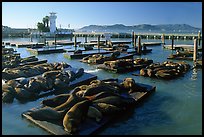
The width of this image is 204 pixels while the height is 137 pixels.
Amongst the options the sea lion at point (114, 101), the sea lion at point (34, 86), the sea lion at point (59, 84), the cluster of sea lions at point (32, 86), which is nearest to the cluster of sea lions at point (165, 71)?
the cluster of sea lions at point (32, 86)

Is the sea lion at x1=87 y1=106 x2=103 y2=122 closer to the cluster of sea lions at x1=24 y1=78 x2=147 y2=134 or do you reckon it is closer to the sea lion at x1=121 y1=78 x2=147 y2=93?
the cluster of sea lions at x1=24 y1=78 x2=147 y2=134

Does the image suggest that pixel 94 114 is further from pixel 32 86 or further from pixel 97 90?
pixel 32 86

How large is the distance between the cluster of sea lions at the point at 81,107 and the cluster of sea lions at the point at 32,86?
1.77 metres

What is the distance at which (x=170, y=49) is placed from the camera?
1236 inches

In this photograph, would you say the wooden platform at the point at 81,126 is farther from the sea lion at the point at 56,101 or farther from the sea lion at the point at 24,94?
the sea lion at the point at 24,94

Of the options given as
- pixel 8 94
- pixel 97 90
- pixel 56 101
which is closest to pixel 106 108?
pixel 97 90

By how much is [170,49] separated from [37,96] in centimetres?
2431

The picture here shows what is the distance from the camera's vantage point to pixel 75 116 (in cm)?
668

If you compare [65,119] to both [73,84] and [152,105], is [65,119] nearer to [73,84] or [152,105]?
[152,105]

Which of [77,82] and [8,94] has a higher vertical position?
[77,82]

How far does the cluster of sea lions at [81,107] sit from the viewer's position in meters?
6.69

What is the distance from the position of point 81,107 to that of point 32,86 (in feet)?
13.4

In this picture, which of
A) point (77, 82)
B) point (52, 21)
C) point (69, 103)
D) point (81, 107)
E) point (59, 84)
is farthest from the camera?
point (52, 21)

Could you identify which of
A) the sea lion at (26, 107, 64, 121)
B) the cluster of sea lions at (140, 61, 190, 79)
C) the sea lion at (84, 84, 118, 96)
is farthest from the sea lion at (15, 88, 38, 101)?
the cluster of sea lions at (140, 61, 190, 79)
